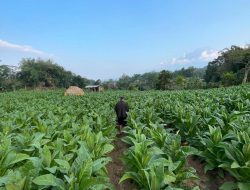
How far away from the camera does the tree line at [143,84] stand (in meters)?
51.9

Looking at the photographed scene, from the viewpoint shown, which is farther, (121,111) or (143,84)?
(143,84)

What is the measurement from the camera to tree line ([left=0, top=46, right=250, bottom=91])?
51900 mm

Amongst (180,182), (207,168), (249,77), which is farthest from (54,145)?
(249,77)

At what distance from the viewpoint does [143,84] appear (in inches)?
2960

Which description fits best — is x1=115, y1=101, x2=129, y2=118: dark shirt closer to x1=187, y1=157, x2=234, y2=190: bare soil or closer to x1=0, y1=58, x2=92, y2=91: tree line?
x1=187, y1=157, x2=234, y2=190: bare soil

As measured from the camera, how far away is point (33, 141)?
4785 mm

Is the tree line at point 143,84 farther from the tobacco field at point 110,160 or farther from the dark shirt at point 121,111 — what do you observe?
the tobacco field at point 110,160

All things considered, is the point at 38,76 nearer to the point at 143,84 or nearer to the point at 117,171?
the point at 143,84

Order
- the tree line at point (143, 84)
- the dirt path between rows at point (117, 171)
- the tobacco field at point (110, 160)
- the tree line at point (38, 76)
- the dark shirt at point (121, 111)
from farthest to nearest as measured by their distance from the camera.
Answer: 1. the tree line at point (38, 76)
2. the tree line at point (143, 84)
3. the dark shirt at point (121, 111)
4. the dirt path between rows at point (117, 171)
5. the tobacco field at point (110, 160)

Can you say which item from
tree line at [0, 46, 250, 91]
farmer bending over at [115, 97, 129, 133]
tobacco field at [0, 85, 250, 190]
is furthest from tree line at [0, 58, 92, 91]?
tobacco field at [0, 85, 250, 190]

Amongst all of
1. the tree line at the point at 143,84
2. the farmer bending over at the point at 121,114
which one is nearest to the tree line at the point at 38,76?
the tree line at the point at 143,84

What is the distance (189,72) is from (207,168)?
108 m

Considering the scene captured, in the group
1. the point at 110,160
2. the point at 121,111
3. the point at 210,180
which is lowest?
the point at 210,180

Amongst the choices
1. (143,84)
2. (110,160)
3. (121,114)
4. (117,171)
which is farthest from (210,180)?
(143,84)
